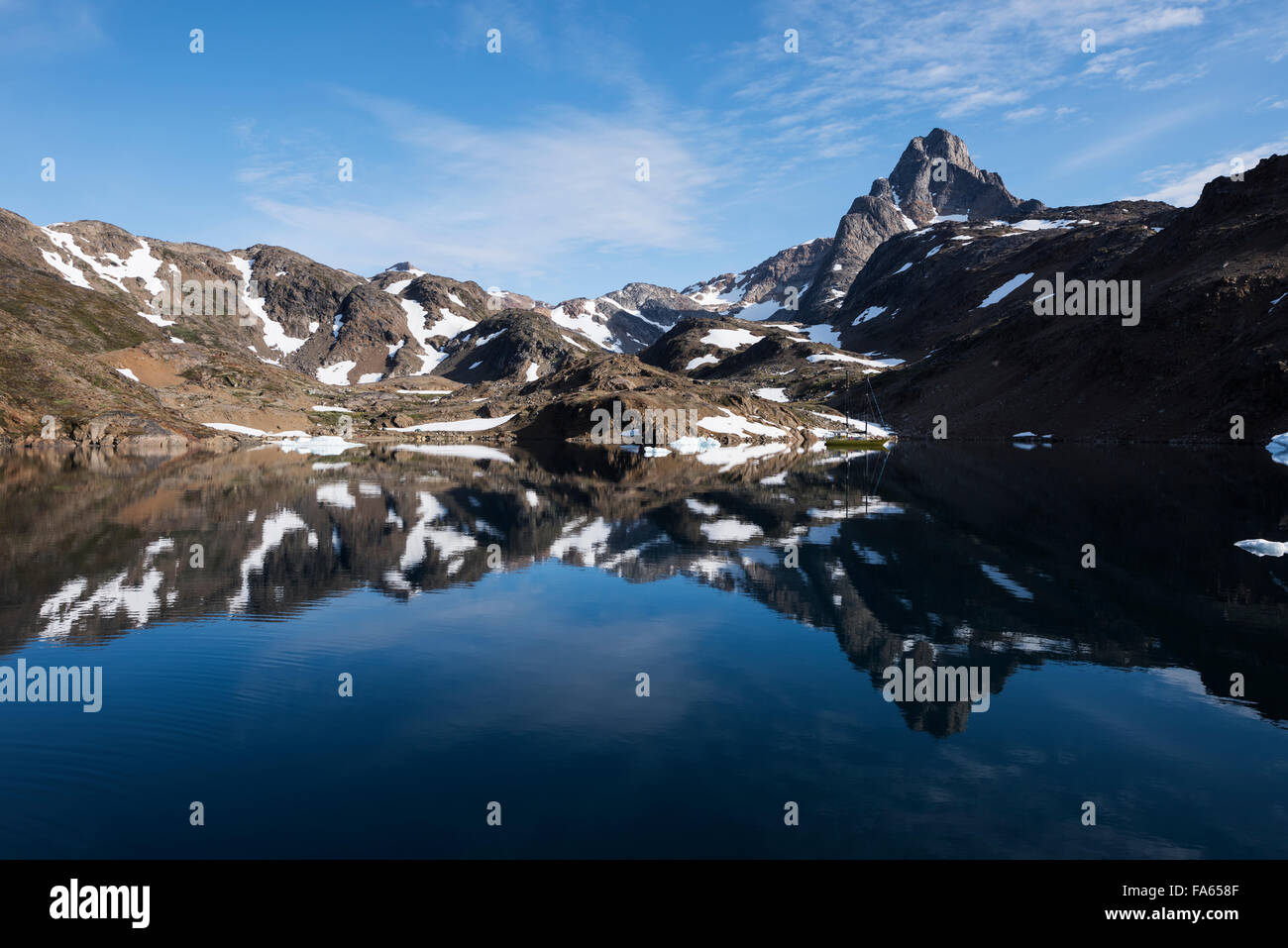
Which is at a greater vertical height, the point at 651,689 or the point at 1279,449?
the point at 1279,449

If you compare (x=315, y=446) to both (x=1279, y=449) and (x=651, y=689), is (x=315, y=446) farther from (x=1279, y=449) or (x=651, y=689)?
(x=1279, y=449)

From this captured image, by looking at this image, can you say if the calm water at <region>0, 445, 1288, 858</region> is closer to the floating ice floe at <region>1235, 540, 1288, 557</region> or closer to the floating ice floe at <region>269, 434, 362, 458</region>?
the floating ice floe at <region>1235, 540, 1288, 557</region>

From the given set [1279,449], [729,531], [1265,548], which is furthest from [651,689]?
[1279,449]

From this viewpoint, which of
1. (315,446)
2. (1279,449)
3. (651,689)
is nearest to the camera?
(651,689)

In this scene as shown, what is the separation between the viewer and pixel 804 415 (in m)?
167

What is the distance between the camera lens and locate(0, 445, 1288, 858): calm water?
10906mm

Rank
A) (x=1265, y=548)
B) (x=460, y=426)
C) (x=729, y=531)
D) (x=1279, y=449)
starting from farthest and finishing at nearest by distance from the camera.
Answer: (x=460, y=426) < (x=1279, y=449) < (x=729, y=531) < (x=1265, y=548)

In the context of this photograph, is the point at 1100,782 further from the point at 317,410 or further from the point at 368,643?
the point at 317,410

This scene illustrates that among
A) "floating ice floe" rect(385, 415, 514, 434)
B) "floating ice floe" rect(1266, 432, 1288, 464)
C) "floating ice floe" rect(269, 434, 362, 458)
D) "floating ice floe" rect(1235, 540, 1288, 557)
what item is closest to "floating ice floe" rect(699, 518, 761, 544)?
"floating ice floe" rect(1235, 540, 1288, 557)

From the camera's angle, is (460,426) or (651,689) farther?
(460,426)


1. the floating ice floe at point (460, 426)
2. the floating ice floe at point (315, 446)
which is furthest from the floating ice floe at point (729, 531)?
the floating ice floe at point (460, 426)

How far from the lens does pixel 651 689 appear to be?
55.4 feet

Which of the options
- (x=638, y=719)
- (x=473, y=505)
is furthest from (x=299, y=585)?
(x=473, y=505)

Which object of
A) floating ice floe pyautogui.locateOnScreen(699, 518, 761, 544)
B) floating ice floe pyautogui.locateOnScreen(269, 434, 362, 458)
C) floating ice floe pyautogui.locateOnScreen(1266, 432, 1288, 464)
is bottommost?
floating ice floe pyautogui.locateOnScreen(699, 518, 761, 544)
